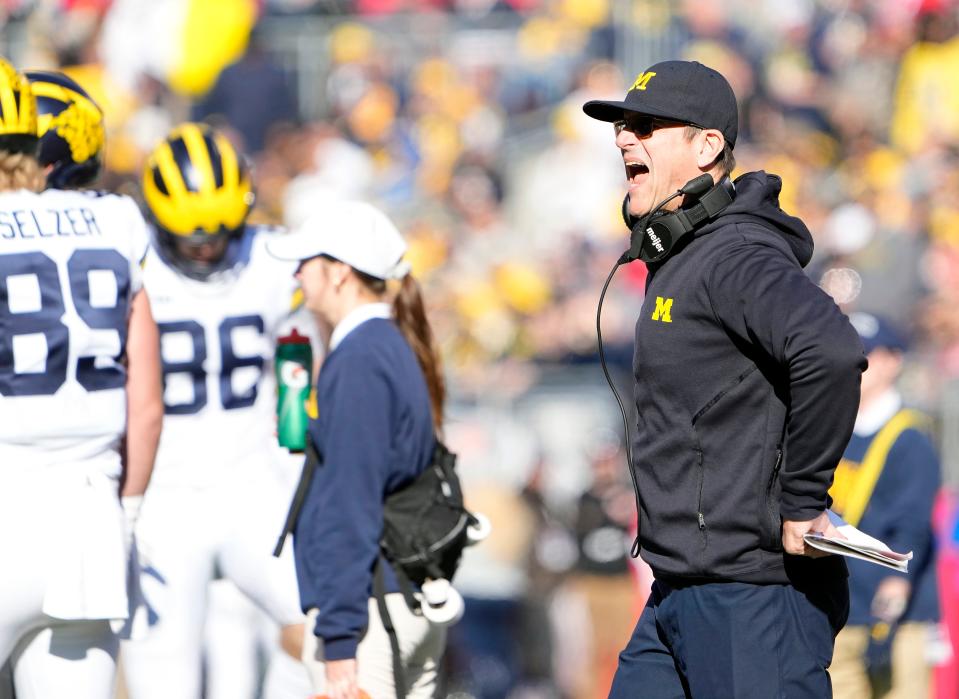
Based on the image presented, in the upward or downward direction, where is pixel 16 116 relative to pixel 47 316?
upward

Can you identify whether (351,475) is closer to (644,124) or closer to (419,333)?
(419,333)

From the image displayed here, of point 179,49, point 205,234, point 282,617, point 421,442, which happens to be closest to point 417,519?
point 421,442

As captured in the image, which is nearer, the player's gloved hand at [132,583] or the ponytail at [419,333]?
the player's gloved hand at [132,583]

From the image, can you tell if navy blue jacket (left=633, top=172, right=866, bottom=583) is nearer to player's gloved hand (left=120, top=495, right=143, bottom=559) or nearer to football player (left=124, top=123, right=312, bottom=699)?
player's gloved hand (left=120, top=495, right=143, bottom=559)

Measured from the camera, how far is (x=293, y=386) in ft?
16.9

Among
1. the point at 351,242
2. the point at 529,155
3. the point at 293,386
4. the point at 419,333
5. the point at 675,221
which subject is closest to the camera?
the point at 675,221

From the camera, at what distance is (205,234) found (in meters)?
5.27

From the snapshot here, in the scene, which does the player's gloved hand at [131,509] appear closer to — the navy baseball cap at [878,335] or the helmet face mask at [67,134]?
the helmet face mask at [67,134]

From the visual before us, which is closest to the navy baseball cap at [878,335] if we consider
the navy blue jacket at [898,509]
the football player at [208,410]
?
the navy blue jacket at [898,509]

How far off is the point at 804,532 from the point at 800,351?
0.41 meters

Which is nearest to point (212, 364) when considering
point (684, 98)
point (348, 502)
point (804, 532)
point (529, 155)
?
point (348, 502)

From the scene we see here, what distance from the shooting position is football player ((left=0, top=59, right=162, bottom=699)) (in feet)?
13.3

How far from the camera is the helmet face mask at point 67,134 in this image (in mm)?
4824

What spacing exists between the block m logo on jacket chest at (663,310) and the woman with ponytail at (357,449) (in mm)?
997
